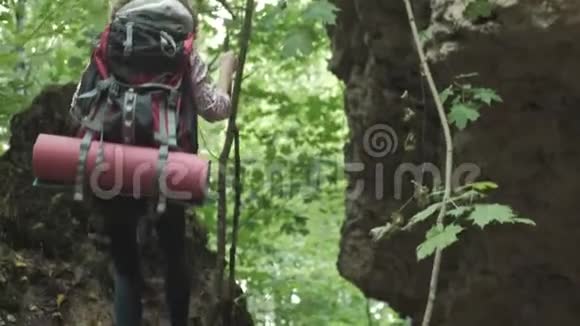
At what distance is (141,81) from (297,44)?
80cm

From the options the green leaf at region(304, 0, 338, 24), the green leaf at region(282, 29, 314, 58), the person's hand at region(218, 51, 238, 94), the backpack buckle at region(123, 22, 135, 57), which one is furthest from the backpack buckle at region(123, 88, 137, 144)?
the green leaf at region(304, 0, 338, 24)

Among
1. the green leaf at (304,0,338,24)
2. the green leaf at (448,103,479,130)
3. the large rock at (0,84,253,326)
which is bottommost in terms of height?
the large rock at (0,84,253,326)

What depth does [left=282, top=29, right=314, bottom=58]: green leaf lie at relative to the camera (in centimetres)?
411

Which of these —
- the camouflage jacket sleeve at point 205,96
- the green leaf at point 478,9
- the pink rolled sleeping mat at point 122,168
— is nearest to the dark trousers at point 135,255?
the pink rolled sleeping mat at point 122,168

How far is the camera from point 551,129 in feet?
17.7

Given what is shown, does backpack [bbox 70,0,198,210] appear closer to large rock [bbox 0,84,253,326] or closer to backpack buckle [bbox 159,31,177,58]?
backpack buckle [bbox 159,31,177,58]

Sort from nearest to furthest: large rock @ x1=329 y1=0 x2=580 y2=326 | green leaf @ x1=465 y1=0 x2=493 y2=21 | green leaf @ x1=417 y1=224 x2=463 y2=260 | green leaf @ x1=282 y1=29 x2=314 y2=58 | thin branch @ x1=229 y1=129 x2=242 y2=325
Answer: green leaf @ x1=417 y1=224 x2=463 y2=260 < green leaf @ x1=282 y1=29 x2=314 y2=58 < green leaf @ x1=465 y1=0 x2=493 y2=21 < large rock @ x1=329 y1=0 x2=580 y2=326 < thin branch @ x1=229 y1=129 x2=242 y2=325

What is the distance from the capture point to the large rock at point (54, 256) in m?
5.11

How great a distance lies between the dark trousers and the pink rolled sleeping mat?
34 cm

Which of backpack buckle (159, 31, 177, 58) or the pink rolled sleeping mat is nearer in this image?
the pink rolled sleeping mat

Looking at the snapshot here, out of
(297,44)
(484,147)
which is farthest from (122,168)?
(484,147)

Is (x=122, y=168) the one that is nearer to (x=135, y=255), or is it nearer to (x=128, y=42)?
(x=128, y=42)

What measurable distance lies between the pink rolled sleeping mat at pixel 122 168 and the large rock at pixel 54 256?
5.37ft

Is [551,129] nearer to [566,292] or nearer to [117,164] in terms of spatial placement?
[566,292]
